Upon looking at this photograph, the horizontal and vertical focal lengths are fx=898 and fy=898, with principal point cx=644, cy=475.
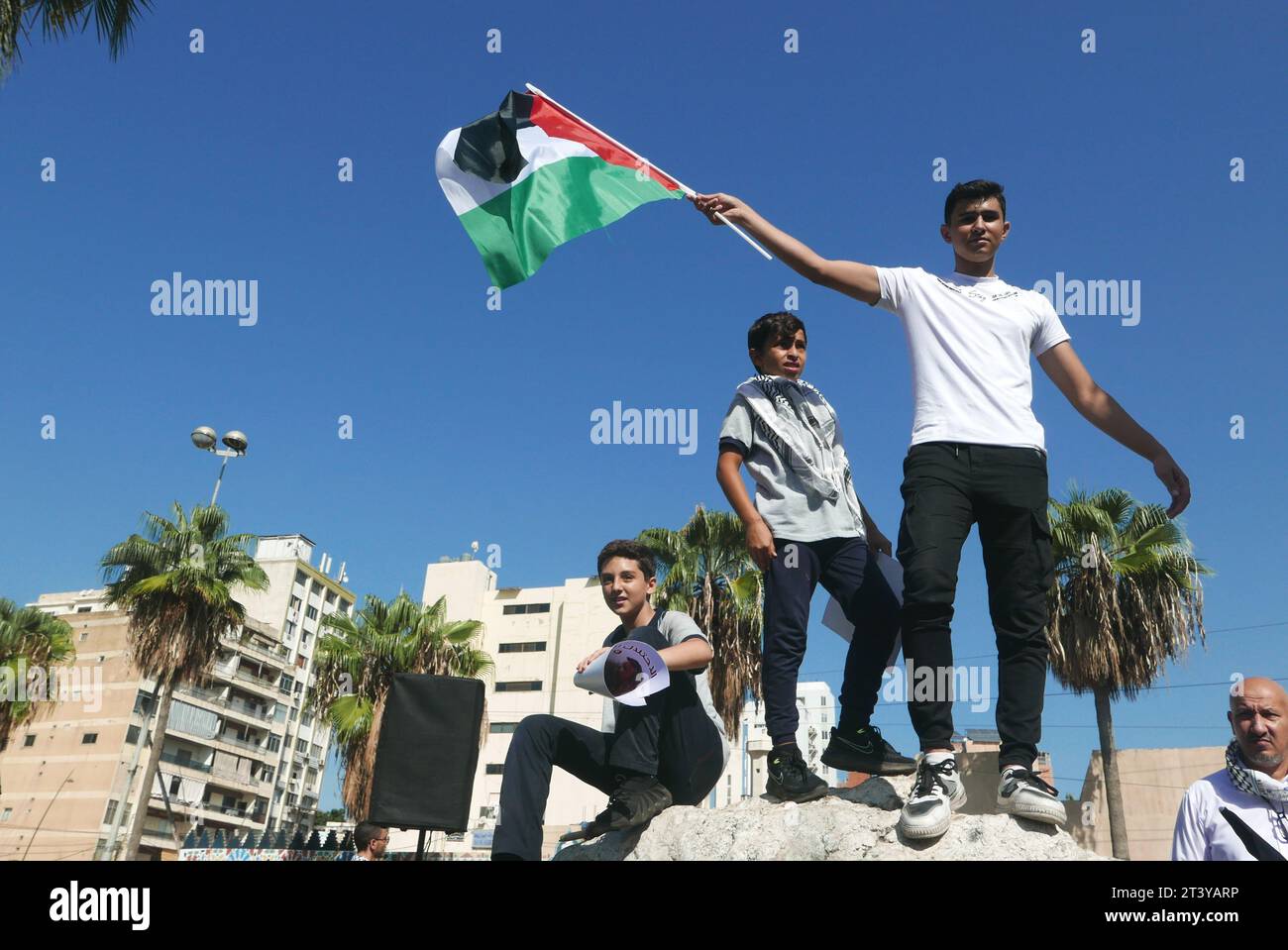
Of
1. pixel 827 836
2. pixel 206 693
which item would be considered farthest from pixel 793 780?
pixel 206 693

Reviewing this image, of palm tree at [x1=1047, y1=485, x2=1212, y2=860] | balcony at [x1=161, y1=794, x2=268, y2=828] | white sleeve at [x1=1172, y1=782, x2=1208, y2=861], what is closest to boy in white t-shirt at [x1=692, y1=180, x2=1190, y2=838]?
white sleeve at [x1=1172, y1=782, x2=1208, y2=861]

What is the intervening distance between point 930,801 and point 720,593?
19.2 m

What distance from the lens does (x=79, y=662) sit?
50.3 meters

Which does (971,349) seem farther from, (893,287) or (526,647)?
(526,647)

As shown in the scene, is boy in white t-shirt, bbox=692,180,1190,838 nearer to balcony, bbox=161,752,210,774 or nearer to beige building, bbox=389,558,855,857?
beige building, bbox=389,558,855,857

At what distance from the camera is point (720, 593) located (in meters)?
21.9

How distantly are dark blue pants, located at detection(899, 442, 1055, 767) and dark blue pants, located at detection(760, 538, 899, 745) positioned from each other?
0.59 meters

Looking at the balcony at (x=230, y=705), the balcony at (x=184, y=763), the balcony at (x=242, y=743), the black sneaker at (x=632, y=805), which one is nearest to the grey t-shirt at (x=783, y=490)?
the black sneaker at (x=632, y=805)

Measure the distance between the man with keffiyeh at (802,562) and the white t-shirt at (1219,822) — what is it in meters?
1.06

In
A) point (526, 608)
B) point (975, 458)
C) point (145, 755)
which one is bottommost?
point (145, 755)
